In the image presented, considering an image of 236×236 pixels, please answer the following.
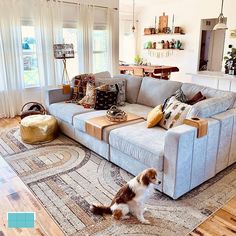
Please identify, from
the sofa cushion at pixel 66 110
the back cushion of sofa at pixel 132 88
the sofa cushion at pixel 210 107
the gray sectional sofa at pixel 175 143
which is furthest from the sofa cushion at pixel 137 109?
the sofa cushion at pixel 210 107

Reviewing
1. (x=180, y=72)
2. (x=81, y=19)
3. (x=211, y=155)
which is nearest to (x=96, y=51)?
(x=81, y=19)

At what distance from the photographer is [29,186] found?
2443 mm

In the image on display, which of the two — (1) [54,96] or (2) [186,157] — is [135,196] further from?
(1) [54,96]

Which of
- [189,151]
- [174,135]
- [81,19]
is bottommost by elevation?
[189,151]

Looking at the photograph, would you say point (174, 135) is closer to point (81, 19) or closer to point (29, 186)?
point (29, 186)

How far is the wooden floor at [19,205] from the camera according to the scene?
6.05ft

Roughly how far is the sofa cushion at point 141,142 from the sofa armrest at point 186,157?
0.12m

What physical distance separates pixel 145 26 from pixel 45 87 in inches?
188

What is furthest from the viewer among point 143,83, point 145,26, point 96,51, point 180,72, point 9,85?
point 145,26

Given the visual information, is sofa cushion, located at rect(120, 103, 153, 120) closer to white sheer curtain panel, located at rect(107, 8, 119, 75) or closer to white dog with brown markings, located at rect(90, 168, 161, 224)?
white dog with brown markings, located at rect(90, 168, 161, 224)

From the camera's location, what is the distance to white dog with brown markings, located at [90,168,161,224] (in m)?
1.87

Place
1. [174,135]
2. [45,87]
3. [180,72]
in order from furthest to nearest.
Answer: [180,72] < [45,87] < [174,135]

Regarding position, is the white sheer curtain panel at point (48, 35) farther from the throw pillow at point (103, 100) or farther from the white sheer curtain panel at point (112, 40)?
the throw pillow at point (103, 100)

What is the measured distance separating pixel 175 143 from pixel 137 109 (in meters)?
1.57
